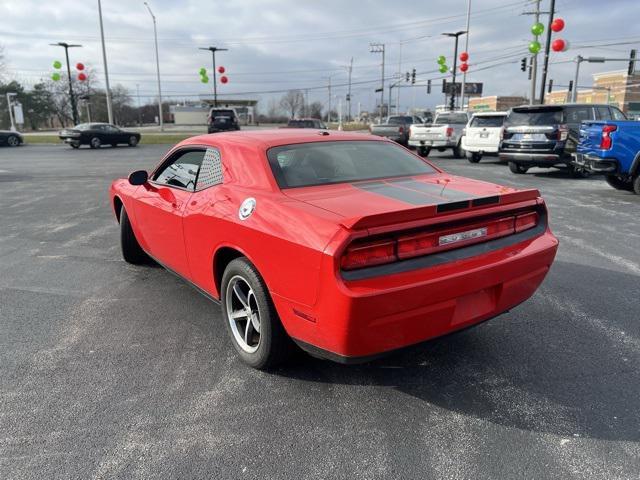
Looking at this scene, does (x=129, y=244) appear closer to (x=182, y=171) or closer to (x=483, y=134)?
(x=182, y=171)

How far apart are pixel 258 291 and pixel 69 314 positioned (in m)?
2.15

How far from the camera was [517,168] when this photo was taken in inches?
541

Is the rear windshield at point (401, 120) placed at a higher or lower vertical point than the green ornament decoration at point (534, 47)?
lower

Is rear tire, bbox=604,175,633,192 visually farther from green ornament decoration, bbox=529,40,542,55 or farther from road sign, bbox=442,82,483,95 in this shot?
road sign, bbox=442,82,483,95

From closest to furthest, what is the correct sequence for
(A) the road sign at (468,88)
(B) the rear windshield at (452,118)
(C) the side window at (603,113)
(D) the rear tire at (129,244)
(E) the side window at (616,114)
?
(D) the rear tire at (129,244)
(C) the side window at (603,113)
(E) the side window at (616,114)
(B) the rear windshield at (452,118)
(A) the road sign at (468,88)

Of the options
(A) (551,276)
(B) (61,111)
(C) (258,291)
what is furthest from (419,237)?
(B) (61,111)

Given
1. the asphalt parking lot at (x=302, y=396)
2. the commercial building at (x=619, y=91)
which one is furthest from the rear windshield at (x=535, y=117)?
the commercial building at (x=619, y=91)

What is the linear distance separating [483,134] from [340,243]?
49.9 feet

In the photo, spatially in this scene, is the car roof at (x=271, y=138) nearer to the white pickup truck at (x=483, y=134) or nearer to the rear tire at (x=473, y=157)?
the white pickup truck at (x=483, y=134)

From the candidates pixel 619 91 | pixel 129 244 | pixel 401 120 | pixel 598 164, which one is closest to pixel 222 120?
pixel 401 120

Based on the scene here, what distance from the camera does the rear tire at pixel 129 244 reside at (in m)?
5.12

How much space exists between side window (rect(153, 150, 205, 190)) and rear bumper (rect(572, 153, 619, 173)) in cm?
874

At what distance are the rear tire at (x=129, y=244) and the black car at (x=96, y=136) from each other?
24196 mm

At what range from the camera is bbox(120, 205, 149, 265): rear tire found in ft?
16.8
